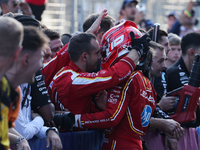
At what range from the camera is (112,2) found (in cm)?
999

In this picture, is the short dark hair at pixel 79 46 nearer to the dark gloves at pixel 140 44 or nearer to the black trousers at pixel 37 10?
the dark gloves at pixel 140 44

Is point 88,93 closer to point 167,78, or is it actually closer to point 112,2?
point 167,78

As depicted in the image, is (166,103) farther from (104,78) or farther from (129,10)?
(129,10)

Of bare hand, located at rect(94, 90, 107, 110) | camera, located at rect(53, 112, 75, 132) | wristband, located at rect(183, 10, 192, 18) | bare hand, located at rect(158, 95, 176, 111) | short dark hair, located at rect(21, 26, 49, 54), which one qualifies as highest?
short dark hair, located at rect(21, 26, 49, 54)

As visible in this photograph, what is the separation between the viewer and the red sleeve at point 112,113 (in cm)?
315

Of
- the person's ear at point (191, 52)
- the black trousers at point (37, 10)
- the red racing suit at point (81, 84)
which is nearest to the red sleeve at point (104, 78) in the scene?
the red racing suit at point (81, 84)

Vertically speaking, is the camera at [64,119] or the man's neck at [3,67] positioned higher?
the man's neck at [3,67]

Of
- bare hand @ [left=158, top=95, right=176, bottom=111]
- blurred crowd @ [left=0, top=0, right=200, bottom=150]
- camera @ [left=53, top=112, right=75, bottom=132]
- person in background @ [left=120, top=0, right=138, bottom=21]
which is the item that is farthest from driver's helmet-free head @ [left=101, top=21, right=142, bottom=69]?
person in background @ [left=120, top=0, right=138, bottom=21]

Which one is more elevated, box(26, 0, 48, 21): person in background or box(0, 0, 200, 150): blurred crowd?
box(26, 0, 48, 21): person in background

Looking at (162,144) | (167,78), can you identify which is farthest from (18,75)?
(167,78)

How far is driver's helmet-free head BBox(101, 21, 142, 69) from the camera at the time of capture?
129 inches

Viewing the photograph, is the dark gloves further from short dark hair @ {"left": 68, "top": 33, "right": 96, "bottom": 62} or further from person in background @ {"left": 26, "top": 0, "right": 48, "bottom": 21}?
person in background @ {"left": 26, "top": 0, "right": 48, "bottom": 21}

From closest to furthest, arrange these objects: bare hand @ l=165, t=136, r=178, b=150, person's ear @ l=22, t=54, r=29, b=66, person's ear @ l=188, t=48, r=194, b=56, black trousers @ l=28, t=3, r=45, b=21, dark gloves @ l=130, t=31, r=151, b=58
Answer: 1. person's ear @ l=22, t=54, r=29, b=66
2. dark gloves @ l=130, t=31, r=151, b=58
3. bare hand @ l=165, t=136, r=178, b=150
4. person's ear @ l=188, t=48, r=194, b=56
5. black trousers @ l=28, t=3, r=45, b=21

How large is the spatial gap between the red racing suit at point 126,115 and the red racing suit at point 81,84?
166 mm
